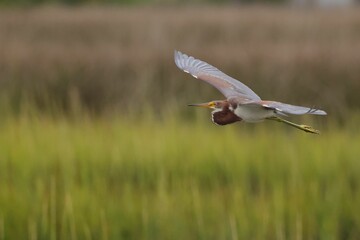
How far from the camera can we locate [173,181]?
3180 mm

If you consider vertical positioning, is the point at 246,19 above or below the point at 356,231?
above

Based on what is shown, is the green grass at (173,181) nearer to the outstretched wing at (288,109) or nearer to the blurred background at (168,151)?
the blurred background at (168,151)

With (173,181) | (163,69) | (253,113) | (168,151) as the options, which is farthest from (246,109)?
(163,69)

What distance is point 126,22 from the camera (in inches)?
341

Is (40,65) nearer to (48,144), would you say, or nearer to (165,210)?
(48,144)

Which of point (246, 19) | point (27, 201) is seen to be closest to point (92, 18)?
point (246, 19)

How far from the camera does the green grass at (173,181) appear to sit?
2.76 meters

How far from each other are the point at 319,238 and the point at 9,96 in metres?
3.07

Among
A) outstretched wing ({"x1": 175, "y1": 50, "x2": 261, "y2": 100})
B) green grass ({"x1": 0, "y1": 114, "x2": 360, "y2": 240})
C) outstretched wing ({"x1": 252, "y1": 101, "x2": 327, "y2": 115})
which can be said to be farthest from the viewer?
green grass ({"x1": 0, "y1": 114, "x2": 360, "y2": 240})

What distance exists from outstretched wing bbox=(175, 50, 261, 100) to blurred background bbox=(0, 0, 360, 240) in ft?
3.91

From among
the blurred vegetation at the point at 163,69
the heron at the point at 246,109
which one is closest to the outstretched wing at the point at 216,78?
the heron at the point at 246,109

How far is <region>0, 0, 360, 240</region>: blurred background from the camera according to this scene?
2787mm

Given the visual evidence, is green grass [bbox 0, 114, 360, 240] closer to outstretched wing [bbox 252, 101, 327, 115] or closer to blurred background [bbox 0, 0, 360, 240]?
blurred background [bbox 0, 0, 360, 240]

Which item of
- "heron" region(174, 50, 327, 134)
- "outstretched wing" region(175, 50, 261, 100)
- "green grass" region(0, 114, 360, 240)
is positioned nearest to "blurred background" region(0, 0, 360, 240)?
"green grass" region(0, 114, 360, 240)
